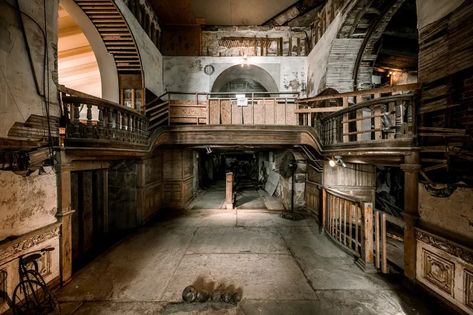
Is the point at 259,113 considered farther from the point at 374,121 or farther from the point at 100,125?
the point at 100,125

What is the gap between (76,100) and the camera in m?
4.27

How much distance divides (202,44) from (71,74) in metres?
6.52

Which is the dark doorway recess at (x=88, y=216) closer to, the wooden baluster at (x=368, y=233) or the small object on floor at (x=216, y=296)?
the small object on floor at (x=216, y=296)

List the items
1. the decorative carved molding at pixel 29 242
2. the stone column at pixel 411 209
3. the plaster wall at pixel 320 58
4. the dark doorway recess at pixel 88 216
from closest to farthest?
the decorative carved molding at pixel 29 242 → the stone column at pixel 411 209 → the dark doorway recess at pixel 88 216 → the plaster wall at pixel 320 58

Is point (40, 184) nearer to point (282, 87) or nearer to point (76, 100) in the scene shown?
point (76, 100)

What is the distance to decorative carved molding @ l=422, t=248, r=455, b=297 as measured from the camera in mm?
3465

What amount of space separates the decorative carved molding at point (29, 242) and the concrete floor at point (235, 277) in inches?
46.2

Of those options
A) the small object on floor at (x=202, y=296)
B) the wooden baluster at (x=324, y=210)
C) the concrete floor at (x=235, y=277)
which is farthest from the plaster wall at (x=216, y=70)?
the small object on floor at (x=202, y=296)

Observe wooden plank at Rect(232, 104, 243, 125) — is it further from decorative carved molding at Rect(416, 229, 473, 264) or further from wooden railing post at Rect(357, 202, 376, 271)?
decorative carved molding at Rect(416, 229, 473, 264)

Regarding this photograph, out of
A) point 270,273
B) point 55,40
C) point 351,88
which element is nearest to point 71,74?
point 55,40

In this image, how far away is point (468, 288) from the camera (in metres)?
3.21

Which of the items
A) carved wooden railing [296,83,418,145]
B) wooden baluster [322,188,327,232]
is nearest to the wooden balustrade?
carved wooden railing [296,83,418,145]

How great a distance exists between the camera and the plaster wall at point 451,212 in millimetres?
3258

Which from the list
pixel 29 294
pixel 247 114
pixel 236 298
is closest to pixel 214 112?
pixel 247 114
